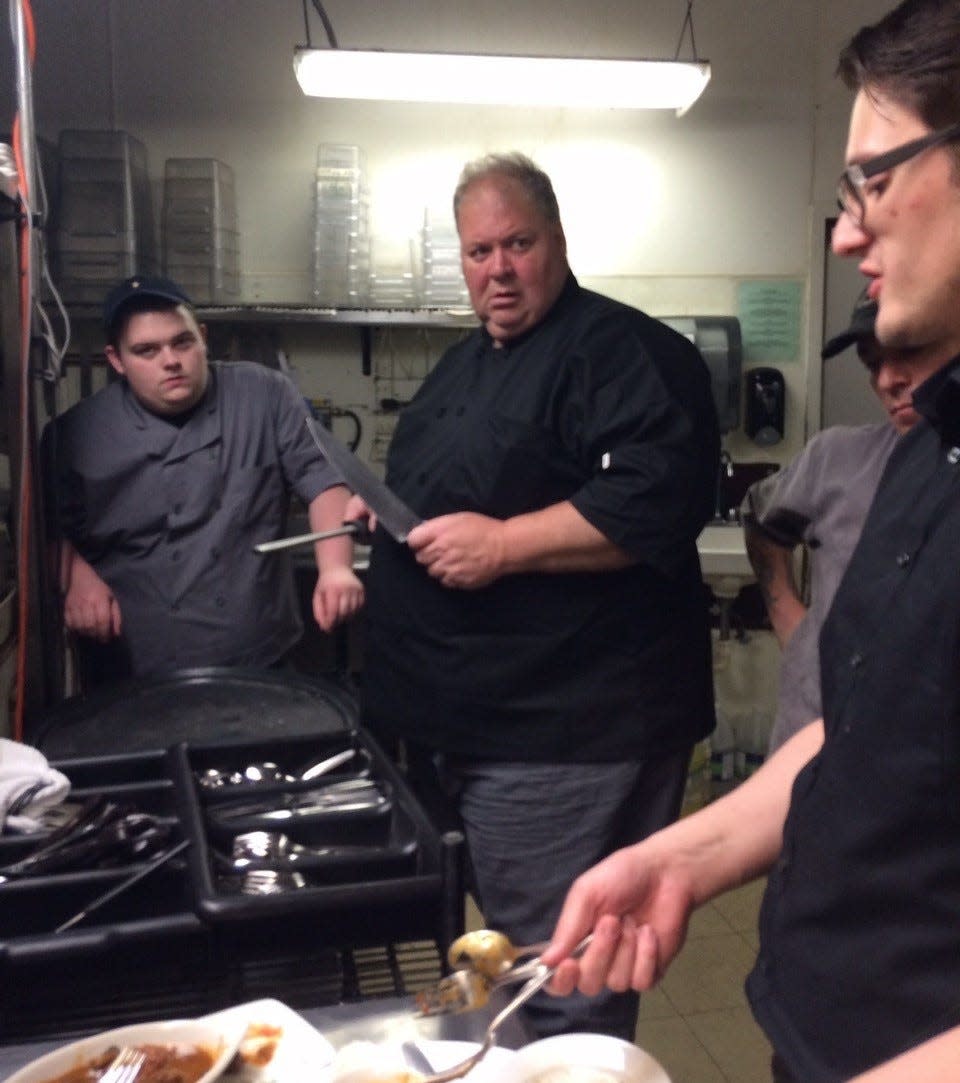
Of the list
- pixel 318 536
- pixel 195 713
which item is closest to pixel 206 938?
pixel 195 713

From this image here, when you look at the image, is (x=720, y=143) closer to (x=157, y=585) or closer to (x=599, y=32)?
(x=599, y=32)

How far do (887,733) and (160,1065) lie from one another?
586 mm

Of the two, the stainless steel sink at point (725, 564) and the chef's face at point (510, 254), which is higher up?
the chef's face at point (510, 254)

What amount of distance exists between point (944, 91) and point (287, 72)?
335 cm

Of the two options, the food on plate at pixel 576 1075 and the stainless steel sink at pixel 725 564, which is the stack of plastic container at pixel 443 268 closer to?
the stainless steel sink at pixel 725 564

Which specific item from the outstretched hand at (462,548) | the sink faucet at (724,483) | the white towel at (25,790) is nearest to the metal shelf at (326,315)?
the sink faucet at (724,483)

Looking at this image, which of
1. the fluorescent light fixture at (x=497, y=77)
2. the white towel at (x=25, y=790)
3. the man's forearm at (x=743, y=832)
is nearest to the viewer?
the man's forearm at (x=743, y=832)

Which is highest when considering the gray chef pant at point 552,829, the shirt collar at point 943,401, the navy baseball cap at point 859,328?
the navy baseball cap at point 859,328

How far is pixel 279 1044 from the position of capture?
0.83 metres

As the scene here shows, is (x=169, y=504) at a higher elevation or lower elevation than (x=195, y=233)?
lower

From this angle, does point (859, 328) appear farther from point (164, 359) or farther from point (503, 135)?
point (503, 135)

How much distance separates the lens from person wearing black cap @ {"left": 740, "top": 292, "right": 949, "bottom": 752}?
1.55 metres

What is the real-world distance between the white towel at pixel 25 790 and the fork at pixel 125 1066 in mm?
372

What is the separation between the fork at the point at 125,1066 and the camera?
0.78 meters
